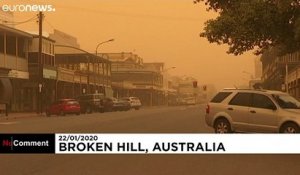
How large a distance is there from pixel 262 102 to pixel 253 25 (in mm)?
5515

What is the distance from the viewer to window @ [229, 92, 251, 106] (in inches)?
691

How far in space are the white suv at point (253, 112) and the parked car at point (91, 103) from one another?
98.8 feet

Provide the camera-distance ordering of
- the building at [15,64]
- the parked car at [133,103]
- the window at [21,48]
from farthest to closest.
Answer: the parked car at [133,103] → the window at [21,48] → the building at [15,64]

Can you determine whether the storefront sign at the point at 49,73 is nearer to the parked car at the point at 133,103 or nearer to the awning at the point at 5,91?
the parked car at the point at 133,103

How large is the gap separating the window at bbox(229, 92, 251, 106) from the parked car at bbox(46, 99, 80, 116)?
2808cm

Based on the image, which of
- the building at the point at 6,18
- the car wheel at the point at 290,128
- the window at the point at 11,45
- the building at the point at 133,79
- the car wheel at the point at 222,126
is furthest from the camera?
the building at the point at 133,79

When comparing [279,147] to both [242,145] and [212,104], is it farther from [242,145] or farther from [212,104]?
[212,104]

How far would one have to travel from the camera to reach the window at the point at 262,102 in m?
16.8

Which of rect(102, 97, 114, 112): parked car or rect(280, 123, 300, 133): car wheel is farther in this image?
rect(102, 97, 114, 112): parked car

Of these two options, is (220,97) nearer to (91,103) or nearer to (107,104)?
(91,103)

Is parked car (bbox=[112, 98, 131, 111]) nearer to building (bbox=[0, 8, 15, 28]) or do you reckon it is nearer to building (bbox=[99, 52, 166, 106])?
building (bbox=[99, 52, 166, 106])

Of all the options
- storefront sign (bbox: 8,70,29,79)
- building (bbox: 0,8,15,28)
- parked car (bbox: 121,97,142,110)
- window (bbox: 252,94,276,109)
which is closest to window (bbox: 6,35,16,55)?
storefront sign (bbox: 8,70,29,79)

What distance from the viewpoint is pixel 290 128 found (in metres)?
16.2

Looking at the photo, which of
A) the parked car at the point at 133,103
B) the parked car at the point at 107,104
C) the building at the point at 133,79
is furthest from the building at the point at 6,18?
the parked car at the point at 133,103
